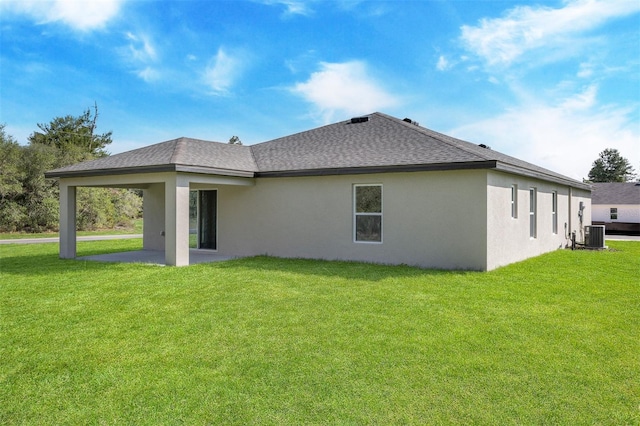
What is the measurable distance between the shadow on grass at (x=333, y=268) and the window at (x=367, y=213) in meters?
0.82

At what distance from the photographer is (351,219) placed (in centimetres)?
1138

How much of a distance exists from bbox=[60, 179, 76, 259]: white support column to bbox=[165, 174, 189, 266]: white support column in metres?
4.13

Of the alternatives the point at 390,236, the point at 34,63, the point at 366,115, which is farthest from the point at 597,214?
the point at 34,63

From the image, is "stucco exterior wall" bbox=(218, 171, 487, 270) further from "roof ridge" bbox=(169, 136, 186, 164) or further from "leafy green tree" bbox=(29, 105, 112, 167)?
"leafy green tree" bbox=(29, 105, 112, 167)

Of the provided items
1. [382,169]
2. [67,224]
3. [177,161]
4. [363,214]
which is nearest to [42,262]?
[67,224]

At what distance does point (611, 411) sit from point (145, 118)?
25.2 meters

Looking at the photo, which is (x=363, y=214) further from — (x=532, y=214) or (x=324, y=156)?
(x=532, y=214)

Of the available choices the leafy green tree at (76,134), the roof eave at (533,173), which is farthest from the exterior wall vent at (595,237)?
the leafy green tree at (76,134)

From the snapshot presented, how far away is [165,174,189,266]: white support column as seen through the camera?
33.7 ft

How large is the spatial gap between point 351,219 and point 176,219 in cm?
466

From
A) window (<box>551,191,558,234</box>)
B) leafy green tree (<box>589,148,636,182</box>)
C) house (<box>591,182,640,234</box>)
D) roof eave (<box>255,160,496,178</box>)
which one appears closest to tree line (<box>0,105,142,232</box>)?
roof eave (<box>255,160,496,178</box>)

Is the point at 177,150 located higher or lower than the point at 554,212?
higher

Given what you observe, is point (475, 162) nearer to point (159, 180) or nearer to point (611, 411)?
point (611, 411)

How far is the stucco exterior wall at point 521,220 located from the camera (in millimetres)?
9975
